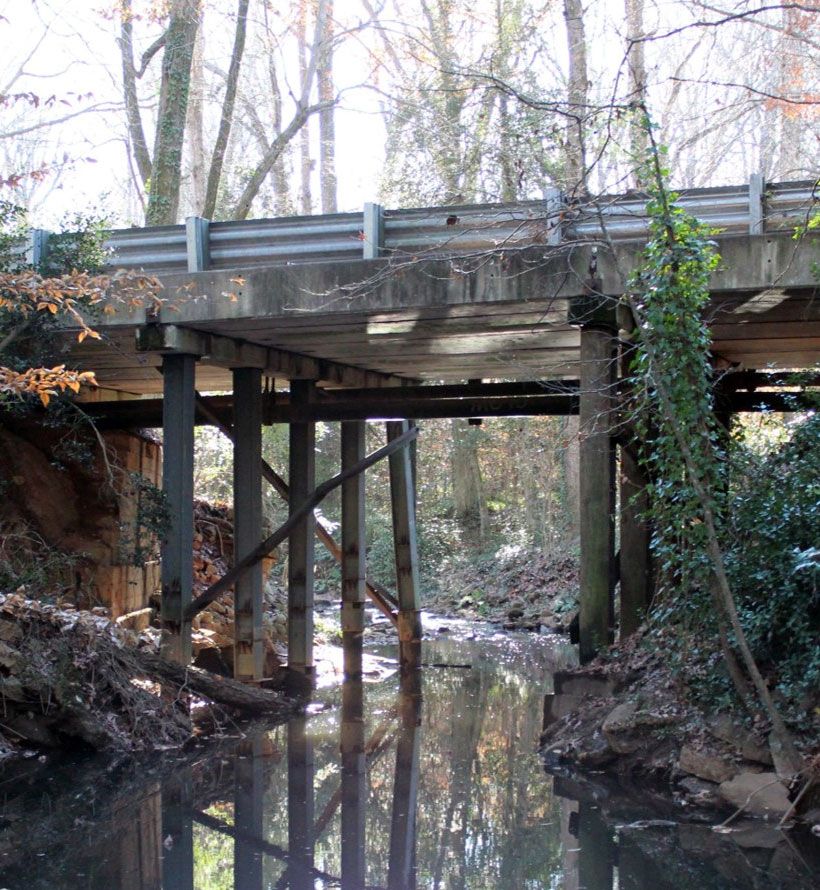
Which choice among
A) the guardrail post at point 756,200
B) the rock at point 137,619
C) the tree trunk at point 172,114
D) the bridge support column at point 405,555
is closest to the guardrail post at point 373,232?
the guardrail post at point 756,200

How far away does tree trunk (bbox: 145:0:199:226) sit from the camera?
17.4m

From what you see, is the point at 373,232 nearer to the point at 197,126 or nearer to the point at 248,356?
the point at 248,356

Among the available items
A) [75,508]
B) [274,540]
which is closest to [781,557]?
[274,540]

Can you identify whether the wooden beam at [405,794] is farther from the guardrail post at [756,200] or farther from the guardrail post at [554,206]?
the guardrail post at [756,200]

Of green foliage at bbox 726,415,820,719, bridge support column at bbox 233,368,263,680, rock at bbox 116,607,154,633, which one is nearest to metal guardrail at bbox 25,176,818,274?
green foliage at bbox 726,415,820,719

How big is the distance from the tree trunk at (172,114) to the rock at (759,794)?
1309 cm

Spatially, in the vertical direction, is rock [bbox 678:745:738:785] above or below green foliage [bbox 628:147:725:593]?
below

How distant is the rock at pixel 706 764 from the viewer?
7.16 meters

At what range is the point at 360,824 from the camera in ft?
23.5

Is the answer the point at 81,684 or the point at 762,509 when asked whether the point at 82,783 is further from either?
the point at 762,509

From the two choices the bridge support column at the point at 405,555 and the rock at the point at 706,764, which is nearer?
the rock at the point at 706,764

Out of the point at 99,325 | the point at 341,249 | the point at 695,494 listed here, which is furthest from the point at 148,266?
the point at 695,494

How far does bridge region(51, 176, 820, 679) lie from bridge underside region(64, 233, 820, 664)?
20 millimetres

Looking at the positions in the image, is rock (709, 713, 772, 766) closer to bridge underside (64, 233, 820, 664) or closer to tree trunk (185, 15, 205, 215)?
bridge underside (64, 233, 820, 664)
